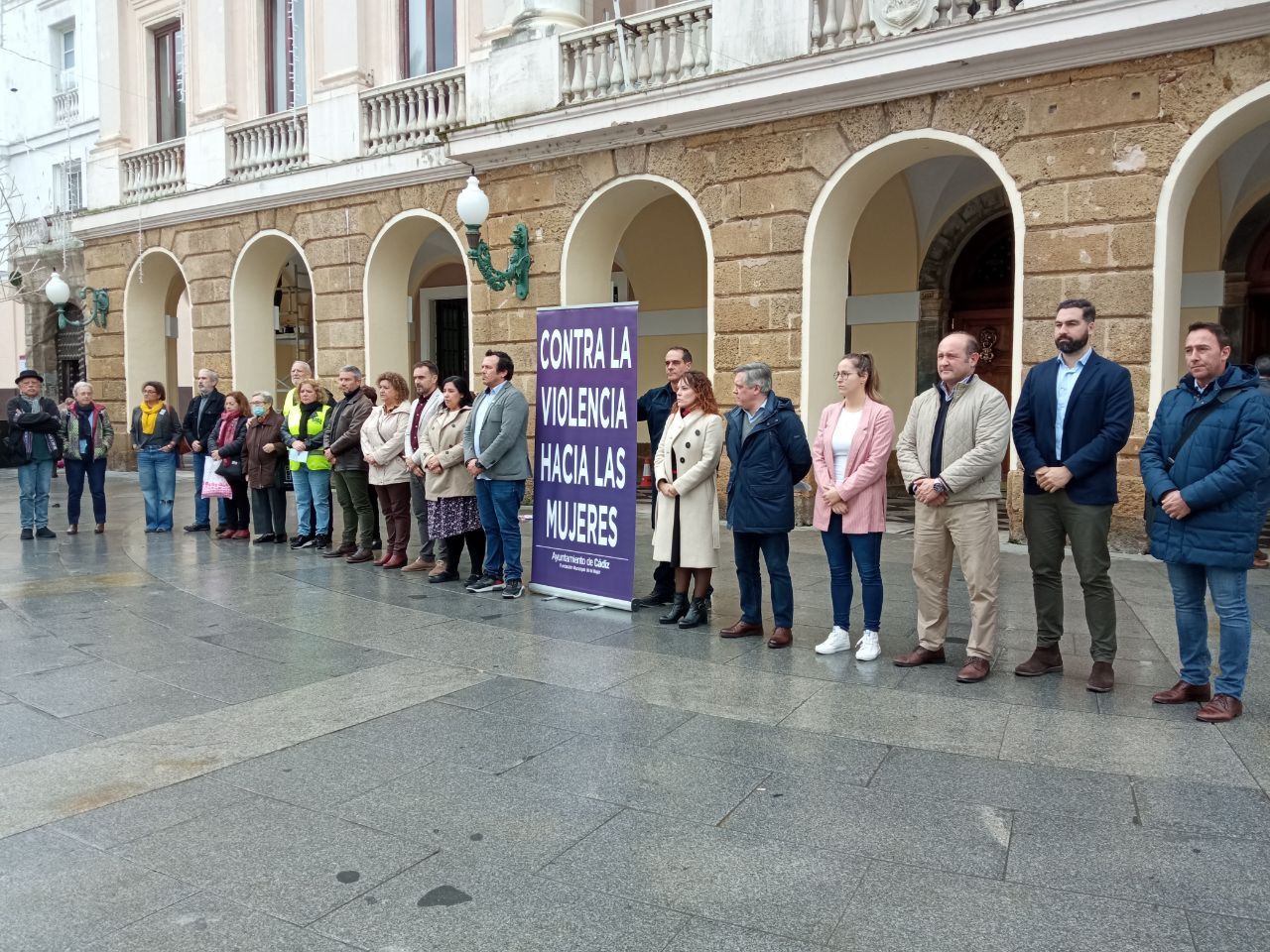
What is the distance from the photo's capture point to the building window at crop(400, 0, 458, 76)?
15.6m

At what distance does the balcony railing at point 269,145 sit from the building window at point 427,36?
195cm

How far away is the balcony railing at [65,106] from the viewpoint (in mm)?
26422

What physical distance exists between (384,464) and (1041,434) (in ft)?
18.5

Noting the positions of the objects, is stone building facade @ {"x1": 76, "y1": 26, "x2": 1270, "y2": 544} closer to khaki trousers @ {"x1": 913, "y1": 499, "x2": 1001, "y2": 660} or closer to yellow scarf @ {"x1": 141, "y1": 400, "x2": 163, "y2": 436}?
yellow scarf @ {"x1": 141, "y1": 400, "x2": 163, "y2": 436}

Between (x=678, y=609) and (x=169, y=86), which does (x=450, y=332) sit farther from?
(x=678, y=609)

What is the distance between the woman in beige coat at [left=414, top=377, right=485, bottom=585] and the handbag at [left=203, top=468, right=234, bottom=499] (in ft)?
11.9

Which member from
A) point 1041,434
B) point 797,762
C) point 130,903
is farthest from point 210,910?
point 1041,434

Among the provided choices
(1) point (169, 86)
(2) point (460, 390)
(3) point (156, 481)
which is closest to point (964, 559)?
(2) point (460, 390)

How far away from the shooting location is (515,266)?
44.3 ft

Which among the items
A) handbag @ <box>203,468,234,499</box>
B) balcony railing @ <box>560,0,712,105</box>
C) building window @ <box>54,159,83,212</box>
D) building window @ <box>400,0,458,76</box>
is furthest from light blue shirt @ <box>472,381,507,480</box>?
building window @ <box>54,159,83,212</box>

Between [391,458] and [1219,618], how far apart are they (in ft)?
21.2

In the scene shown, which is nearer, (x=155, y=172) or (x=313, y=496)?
(x=313, y=496)

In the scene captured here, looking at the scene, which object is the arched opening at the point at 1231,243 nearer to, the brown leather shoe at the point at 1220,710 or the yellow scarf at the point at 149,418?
the brown leather shoe at the point at 1220,710

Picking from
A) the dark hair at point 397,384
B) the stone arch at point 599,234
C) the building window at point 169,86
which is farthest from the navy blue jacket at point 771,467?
the building window at point 169,86
